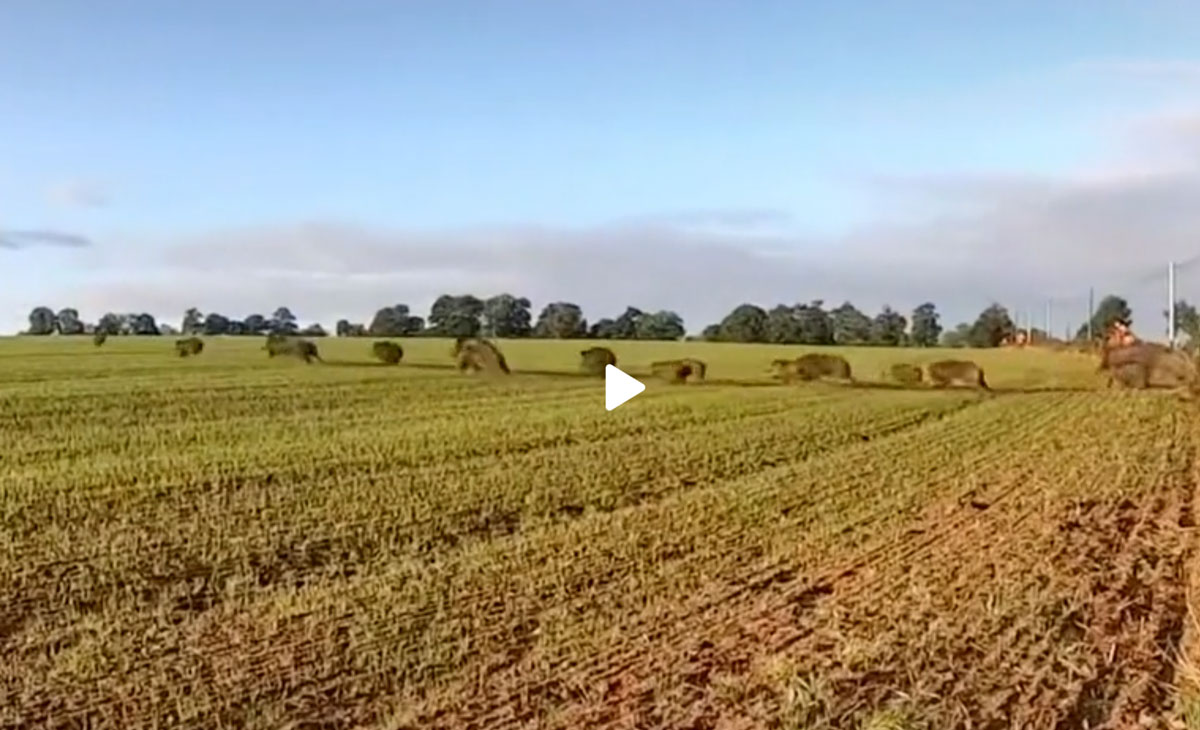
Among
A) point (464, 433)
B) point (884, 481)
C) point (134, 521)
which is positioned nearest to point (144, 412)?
point (464, 433)

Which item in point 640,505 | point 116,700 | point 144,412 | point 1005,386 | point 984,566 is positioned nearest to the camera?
point 116,700

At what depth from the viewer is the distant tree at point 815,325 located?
61.9 meters

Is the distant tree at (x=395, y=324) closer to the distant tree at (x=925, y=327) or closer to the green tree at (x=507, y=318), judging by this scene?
the green tree at (x=507, y=318)

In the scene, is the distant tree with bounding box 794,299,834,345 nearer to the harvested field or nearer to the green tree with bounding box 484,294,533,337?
the green tree with bounding box 484,294,533,337

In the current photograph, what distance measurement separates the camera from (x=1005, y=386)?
37062 millimetres

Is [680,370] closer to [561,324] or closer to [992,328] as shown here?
[561,324]

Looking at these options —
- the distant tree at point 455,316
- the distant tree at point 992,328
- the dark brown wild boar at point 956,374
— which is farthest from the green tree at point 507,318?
the distant tree at point 992,328

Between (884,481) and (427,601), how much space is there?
8.09 metres

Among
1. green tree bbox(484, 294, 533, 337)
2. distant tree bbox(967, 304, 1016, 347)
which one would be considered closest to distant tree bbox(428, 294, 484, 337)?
green tree bbox(484, 294, 533, 337)

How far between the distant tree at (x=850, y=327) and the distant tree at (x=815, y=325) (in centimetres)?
55

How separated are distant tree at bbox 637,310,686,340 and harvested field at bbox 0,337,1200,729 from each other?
31.7 meters

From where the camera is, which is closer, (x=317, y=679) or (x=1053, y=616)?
(x=317, y=679)

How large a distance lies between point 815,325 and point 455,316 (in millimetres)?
26078

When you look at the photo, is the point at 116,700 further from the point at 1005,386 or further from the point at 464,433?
the point at 1005,386
